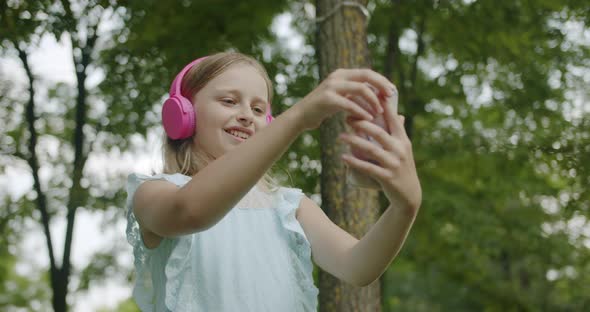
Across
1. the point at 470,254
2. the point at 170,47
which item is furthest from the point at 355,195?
the point at 470,254

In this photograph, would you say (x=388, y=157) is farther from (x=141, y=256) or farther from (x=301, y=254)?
(x=141, y=256)

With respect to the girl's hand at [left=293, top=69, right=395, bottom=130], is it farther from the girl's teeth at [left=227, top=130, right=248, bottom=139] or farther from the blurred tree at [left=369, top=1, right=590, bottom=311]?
the blurred tree at [left=369, top=1, right=590, bottom=311]

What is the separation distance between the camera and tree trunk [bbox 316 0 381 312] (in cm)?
379

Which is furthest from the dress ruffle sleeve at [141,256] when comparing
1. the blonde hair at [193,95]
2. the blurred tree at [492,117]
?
the blurred tree at [492,117]

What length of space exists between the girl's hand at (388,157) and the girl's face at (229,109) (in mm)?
693

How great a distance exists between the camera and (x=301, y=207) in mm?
2238

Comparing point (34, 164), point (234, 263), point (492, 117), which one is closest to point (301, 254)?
point (234, 263)

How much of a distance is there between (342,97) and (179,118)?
869 millimetres

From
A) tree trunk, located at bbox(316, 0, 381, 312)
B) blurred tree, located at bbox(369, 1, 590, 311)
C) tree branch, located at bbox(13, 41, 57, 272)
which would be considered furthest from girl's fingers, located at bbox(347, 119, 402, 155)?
tree branch, located at bbox(13, 41, 57, 272)

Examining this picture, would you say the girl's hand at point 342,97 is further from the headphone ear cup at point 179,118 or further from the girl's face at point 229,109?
the headphone ear cup at point 179,118

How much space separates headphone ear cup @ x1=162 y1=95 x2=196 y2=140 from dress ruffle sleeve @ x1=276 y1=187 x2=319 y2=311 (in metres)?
0.41

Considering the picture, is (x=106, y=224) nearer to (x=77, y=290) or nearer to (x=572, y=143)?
(x=77, y=290)

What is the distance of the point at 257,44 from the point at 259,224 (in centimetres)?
402

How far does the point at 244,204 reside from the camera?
214cm
